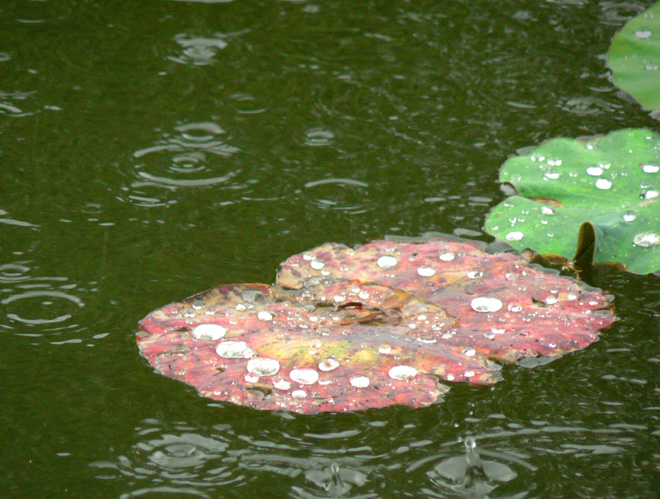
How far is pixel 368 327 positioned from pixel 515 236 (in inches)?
19.9

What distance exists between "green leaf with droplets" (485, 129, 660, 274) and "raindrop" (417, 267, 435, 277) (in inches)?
9.3

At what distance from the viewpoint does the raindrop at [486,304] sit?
1.68 metres

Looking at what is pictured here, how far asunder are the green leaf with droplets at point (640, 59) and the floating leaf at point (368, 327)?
886 mm

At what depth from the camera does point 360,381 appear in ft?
4.83

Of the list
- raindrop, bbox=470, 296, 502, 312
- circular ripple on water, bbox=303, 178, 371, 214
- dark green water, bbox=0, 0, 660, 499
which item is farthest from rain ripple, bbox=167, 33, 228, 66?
raindrop, bbox=470, 296, 502, 312

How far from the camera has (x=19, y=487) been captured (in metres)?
1.32

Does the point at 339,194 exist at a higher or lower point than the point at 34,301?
higher

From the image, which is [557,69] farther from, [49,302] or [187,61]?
[49,302]

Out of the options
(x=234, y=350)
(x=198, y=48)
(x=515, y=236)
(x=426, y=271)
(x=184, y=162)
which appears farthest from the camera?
(x=198, y=48)

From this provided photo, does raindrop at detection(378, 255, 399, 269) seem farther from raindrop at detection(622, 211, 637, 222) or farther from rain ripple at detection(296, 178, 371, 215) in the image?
raindrop at detection(622, 211, 637, 222)

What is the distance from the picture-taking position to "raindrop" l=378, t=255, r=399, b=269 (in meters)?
1.82

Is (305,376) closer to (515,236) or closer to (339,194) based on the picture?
(515,236)

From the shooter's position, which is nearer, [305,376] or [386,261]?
[305,376]

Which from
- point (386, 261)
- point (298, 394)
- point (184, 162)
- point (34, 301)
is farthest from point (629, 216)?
point (34, 301)
